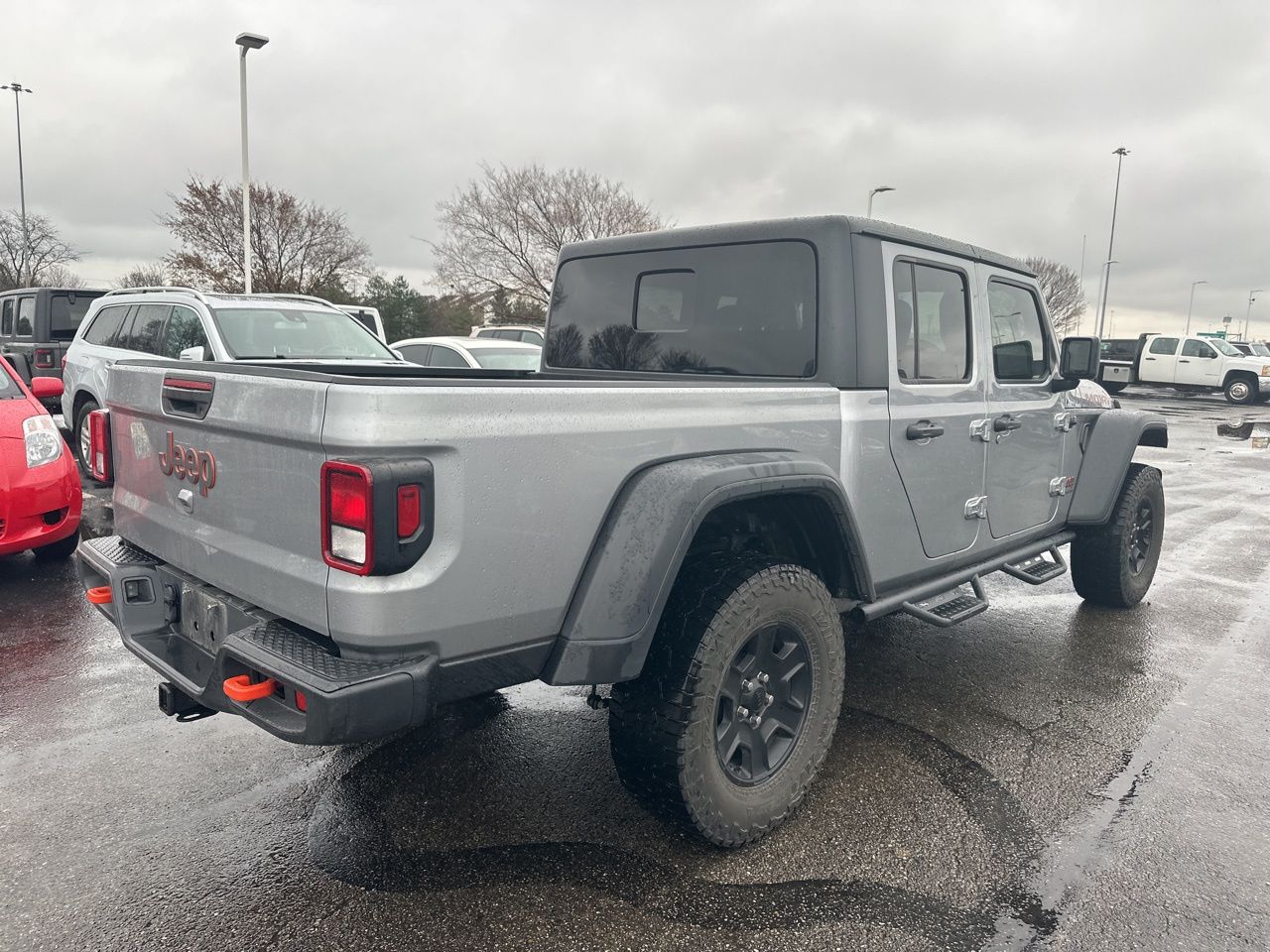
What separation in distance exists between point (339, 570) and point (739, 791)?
1.39 metres

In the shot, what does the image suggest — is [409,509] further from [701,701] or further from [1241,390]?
[1241,390]

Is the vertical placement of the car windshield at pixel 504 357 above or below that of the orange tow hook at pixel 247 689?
above

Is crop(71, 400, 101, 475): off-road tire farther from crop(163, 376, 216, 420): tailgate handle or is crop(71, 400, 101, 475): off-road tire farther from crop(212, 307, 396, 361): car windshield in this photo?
crop(163, 376, 216, 420): tailgate handle

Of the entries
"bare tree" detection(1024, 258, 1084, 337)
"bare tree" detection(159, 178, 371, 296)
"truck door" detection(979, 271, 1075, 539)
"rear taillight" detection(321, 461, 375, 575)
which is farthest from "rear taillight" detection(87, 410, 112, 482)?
"bare tree" detection(1024, 258, 1084, 337)

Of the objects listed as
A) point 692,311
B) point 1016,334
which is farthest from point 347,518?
point 1016,334

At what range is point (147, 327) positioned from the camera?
8.27 metres

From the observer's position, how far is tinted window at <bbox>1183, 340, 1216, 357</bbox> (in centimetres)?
2709

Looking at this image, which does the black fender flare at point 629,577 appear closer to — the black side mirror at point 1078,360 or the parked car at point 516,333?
the black side mirror at point 1078,360

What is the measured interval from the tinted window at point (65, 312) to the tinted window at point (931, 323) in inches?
475

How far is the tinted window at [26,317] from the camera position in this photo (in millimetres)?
11789

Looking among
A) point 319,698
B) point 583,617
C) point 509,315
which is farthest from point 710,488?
point 509,315

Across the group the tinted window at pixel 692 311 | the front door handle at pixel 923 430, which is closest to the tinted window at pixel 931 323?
the front door handle at pixel 923 430

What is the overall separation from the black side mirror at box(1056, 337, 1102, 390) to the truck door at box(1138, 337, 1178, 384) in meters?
27.8

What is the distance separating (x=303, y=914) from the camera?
2391 mm
